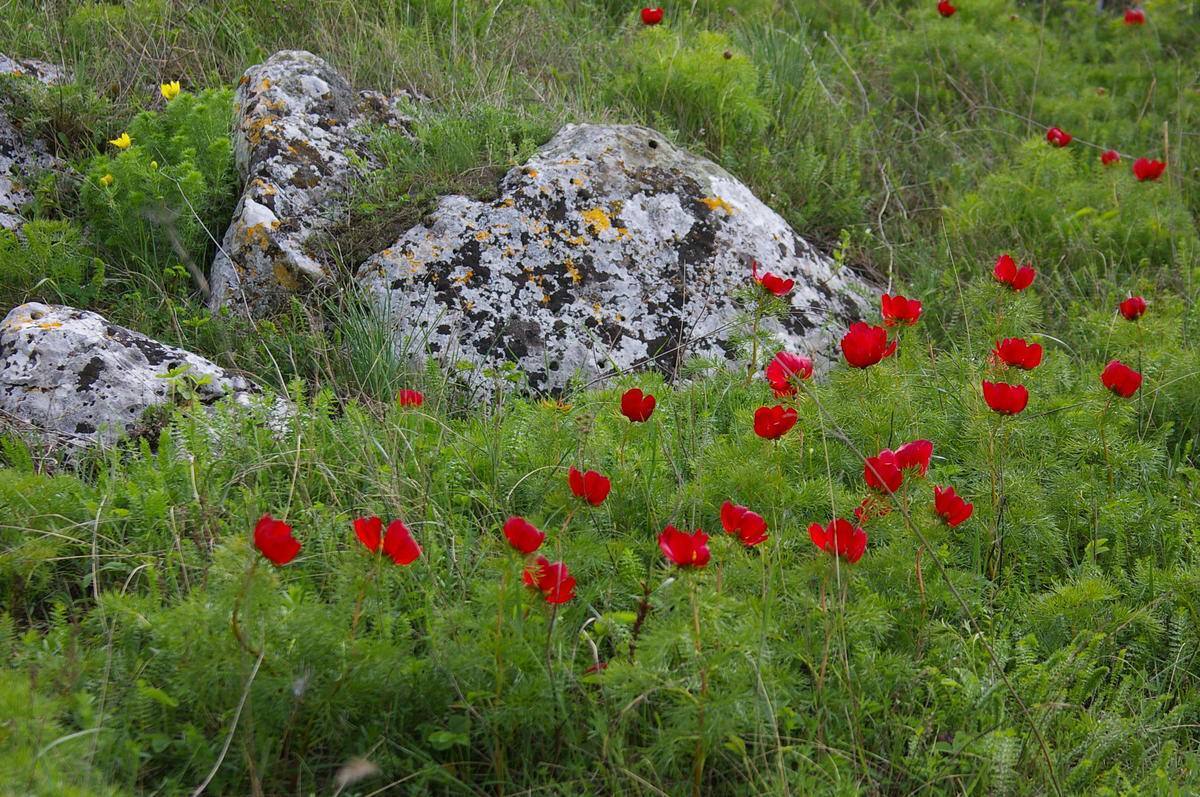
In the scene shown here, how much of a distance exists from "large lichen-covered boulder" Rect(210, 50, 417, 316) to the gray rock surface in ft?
2.36

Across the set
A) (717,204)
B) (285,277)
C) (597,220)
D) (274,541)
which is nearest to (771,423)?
(274,541)

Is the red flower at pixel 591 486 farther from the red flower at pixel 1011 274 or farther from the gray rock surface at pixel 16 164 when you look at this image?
the gray rock surface at pixel 16 164

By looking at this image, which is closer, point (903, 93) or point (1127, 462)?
point (1127, 462)

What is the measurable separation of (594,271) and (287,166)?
1.20 m

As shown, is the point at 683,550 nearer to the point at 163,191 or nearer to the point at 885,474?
the point at 885,474

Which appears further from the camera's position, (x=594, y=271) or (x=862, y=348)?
(x=594, y=271)

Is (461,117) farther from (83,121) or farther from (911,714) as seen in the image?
(911,714)

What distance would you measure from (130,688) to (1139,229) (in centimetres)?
432

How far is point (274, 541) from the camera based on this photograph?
1.66 metres

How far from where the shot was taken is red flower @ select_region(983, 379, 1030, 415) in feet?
7.70

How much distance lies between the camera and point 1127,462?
9.46 ft

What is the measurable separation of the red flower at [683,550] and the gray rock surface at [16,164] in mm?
2997

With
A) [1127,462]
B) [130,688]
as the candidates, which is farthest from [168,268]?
[1127,462]

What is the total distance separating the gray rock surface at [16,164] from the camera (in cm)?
373
